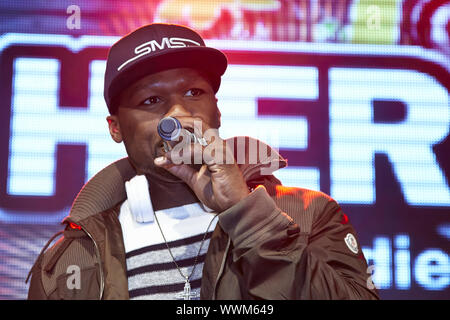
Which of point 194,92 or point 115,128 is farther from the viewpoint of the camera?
point 115,128

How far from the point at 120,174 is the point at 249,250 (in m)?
0.67

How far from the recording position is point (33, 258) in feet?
7.69

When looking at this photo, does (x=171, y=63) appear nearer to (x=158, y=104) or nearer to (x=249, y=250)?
(x=158, y=104)

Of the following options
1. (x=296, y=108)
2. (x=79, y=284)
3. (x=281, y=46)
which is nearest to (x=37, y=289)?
(x=79, y=284)

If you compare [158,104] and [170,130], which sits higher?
[158,104]

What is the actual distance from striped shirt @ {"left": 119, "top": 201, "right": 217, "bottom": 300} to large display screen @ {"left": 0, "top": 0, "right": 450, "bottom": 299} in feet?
2.43

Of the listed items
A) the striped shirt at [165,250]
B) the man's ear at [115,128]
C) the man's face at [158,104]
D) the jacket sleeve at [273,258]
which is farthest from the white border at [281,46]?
the jacket sleeve at [273,258]

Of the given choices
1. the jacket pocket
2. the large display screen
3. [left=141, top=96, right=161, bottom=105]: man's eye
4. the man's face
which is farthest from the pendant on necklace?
the large display screen

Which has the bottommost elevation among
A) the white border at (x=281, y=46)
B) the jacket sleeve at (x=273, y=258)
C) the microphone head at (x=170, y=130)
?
the jacket sleeve at (x=273, y=258)

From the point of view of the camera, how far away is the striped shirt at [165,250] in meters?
1.56

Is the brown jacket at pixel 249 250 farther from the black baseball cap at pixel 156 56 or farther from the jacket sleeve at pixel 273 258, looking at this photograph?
the black baseball cap at pixel 156 56

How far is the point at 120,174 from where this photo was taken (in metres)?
1.85

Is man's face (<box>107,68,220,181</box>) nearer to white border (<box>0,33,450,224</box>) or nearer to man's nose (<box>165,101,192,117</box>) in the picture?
man's nose (<box>165,101,192,117</box>)

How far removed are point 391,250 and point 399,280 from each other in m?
0.12
